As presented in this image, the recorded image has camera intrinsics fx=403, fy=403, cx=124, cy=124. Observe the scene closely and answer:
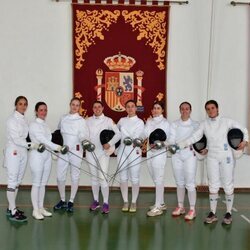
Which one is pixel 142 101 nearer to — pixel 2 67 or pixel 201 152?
pixel 201 152

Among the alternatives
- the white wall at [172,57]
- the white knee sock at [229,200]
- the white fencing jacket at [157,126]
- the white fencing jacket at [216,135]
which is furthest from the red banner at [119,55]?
the white knee sock at [229,200]

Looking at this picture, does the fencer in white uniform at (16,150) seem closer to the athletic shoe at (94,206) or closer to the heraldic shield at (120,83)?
the athletic shoe at (94,206)

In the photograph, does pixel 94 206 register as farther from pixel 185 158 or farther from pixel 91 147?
pixel 185 158

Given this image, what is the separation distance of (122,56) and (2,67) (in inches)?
78.3

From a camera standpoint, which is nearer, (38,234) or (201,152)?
(38,234)

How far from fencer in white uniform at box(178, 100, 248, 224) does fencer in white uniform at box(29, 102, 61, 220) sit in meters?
1.64

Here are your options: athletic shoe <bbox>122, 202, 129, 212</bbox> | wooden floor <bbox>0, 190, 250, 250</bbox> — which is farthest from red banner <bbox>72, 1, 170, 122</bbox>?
wooden floor <bbox>0, 190, 250, 250</bbox>

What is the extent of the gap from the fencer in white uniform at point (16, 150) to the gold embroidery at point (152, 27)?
2574mm

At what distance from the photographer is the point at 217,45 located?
264 inches

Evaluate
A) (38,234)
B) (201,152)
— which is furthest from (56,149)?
(201,152)

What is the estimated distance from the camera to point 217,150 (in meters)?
4.89

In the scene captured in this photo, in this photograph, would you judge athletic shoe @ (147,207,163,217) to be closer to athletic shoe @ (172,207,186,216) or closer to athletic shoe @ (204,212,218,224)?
athletic shoe @ (172,207,186,216)

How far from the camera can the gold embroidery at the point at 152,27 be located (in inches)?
260

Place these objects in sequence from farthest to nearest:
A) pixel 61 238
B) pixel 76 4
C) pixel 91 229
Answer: pixel 76 4, pixel 91 229, pixel 61 238
